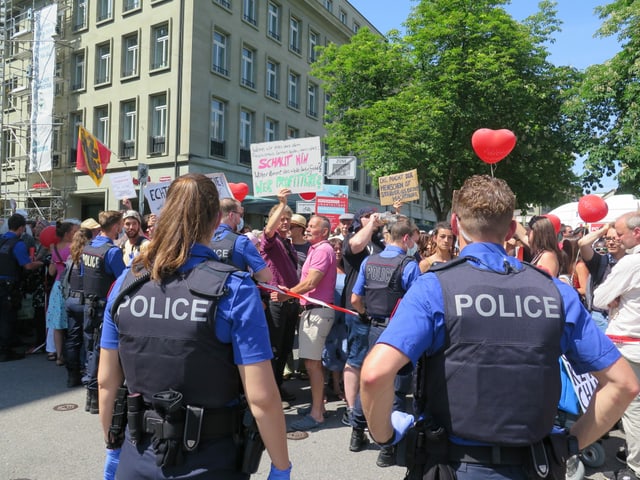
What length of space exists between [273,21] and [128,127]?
31.3ft

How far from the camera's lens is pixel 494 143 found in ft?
23.3

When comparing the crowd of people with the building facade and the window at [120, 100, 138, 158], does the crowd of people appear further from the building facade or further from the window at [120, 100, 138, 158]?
the window at [120, 100, 138, 158]

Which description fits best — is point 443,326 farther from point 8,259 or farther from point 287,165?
point 8,259

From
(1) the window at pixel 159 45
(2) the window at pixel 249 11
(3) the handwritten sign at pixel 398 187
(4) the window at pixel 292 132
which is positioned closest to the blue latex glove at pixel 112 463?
(3) the handwritten sign at pixel 398 187

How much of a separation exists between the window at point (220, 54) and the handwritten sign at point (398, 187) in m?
15.0

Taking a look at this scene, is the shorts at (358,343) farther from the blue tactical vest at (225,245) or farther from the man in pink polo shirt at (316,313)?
the blue tactical vest at (225,245)

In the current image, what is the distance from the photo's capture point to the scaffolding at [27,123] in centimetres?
2514

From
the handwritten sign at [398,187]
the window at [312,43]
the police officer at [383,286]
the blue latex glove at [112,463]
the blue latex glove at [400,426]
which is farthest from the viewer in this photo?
the window at [312,43]

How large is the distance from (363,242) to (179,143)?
18.1 m

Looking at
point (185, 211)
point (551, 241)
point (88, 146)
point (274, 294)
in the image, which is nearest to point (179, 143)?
point (88, 146)

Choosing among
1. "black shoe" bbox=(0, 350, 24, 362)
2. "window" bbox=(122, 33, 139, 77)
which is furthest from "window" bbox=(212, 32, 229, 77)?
"black shoe" bbox=(0, 350, 24, 362)

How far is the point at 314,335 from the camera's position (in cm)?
505

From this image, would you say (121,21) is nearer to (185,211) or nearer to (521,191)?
(521,191)

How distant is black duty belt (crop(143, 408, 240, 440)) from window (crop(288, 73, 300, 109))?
27.4 metres
